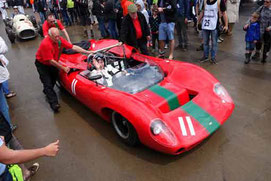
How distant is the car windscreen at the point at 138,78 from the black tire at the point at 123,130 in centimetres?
41

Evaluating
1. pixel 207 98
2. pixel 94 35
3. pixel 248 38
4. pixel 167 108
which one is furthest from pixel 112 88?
pixel 94 35

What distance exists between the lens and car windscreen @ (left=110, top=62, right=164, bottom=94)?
3441 mm

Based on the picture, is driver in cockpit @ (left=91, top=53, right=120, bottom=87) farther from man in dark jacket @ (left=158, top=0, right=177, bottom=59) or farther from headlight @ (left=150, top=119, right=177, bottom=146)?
man in dark jacket @ (left=158, top=0, right=177, bottom=59)

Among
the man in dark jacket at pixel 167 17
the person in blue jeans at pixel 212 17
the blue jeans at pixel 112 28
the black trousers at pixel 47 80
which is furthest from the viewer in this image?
the blue jeans at pixel 112 28

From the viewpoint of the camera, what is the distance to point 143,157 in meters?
3.06

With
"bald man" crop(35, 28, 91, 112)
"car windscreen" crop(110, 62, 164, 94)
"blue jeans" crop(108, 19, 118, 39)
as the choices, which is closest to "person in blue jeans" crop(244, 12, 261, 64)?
"car windscreen" crop(110, 62, 164, 94)

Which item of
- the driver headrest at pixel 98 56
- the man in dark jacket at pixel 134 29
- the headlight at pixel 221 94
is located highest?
the man in dark jacket at pixel 134 29

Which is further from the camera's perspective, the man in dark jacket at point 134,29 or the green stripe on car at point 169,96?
the man in dark jacket at point 134,29

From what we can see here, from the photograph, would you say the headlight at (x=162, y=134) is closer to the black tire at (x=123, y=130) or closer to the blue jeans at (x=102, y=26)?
the black tire at (x=123, y=130)

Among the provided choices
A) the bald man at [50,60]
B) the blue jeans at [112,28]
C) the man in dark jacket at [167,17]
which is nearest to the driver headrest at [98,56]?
the bald man at [50,60]

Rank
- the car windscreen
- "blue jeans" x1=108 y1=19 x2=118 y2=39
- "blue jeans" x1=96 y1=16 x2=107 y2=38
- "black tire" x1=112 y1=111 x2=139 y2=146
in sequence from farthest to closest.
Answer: "blue jeans" x1=96 y1=16 x2=107 y2=38 < "blue jeans" x1=108 y1=19 x2=118 y2=39 < the car windscreen < "black tire" x1=112 y1=111 x2=139 y2=146

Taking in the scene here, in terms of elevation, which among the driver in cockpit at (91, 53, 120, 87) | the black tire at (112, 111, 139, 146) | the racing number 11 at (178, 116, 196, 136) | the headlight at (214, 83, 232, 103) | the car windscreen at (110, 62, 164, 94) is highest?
the driver in cockpit at (91, 53, 120, 87)

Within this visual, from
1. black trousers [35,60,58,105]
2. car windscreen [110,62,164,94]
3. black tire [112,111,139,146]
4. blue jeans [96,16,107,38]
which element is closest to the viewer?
black tire [112,111,139,146]

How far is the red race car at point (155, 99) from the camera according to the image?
2.71 meters
